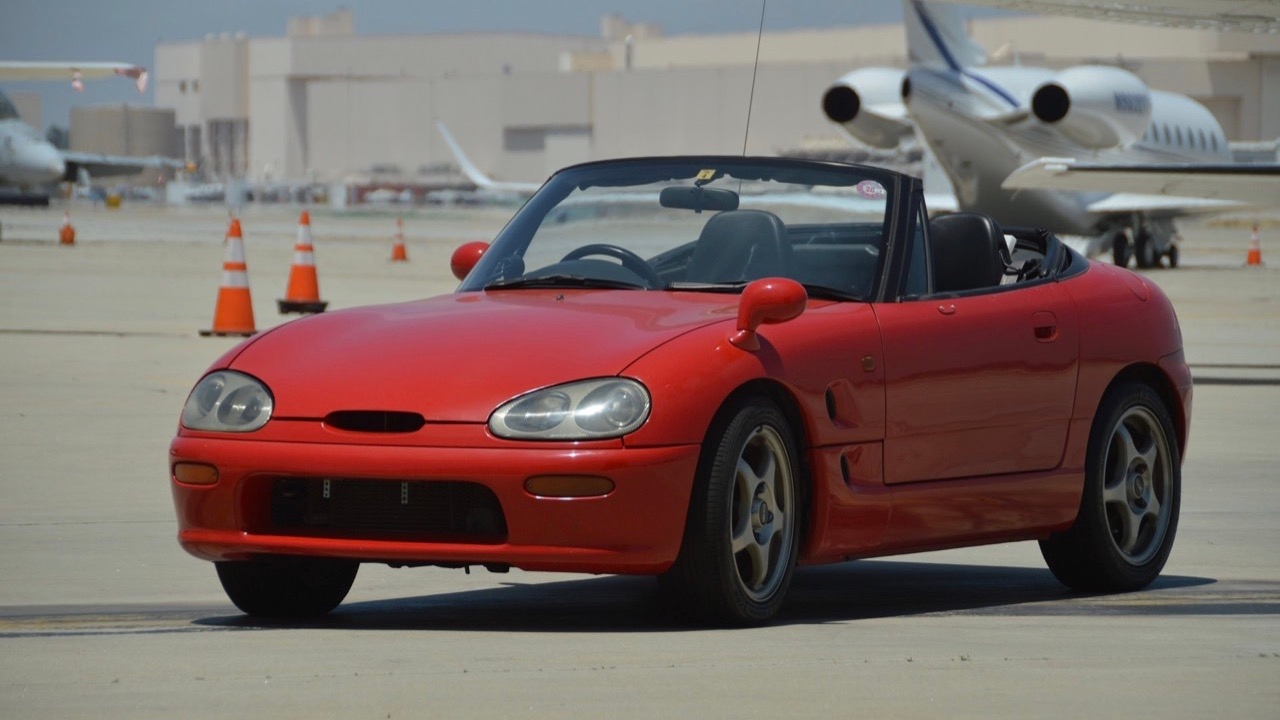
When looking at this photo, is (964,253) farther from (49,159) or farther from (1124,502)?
(49,159)

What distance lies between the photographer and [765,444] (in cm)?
561

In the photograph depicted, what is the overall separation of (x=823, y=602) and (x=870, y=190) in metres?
1.25

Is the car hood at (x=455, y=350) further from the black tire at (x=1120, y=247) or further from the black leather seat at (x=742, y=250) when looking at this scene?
the black tire at (x=1120, y=247)

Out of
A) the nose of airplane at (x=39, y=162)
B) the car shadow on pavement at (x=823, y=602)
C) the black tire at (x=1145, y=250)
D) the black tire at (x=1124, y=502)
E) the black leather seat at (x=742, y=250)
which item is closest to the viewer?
the car shadow on pavement at (x=823, y=602)

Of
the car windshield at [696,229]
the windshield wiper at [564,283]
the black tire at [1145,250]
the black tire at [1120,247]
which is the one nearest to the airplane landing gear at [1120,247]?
the black tire at [1120,247]

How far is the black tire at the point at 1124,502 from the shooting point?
268 inches

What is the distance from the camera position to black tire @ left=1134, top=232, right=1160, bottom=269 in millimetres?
40031

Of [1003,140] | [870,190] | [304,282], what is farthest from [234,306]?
[1003,140]

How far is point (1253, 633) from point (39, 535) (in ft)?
13.2

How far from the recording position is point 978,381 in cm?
638

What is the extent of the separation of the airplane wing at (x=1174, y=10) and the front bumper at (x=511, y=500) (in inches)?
556

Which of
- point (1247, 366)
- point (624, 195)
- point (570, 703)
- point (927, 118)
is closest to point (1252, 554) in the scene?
point (624, 195)

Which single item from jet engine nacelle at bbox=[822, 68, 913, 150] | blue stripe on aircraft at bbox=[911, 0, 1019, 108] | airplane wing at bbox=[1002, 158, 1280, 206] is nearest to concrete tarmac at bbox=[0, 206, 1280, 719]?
airplane wing at bbox=[1002, 158, 1280, 206]

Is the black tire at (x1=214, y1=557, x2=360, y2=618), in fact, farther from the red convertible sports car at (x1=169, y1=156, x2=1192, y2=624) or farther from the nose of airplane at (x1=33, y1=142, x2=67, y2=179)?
the nose of airplane at (x1=33, y1=142, x2=67, y2=179)
